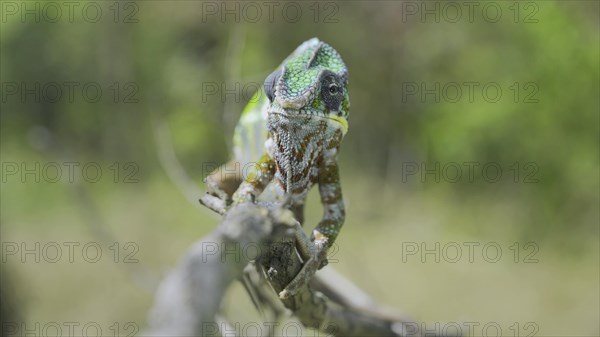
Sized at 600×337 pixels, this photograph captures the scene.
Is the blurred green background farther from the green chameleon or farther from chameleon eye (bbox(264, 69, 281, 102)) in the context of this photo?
chameleon eye (bbox(264, 69, 281, 102))

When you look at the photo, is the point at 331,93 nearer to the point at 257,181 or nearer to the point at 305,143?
the point at 305,143

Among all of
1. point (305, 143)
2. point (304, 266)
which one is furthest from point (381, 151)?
point (304, 266)

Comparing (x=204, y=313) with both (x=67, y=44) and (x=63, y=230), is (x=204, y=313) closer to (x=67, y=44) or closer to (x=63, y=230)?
(x=63, y=230)

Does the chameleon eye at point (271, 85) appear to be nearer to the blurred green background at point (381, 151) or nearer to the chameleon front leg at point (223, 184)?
the chameleon front leg at point (223, 184)

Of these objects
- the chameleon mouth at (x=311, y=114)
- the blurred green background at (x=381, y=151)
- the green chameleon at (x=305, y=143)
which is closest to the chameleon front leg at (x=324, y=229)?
the green chameleon at (x=305, y=143)

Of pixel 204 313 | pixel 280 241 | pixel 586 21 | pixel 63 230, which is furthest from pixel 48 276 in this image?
pixel 204 313

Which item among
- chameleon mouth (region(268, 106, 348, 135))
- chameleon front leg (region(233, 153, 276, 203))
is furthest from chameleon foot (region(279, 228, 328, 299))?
chameleon mouth (region(268, 106, 348, 135))
